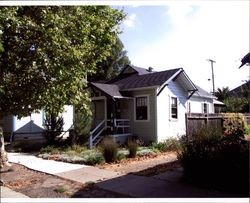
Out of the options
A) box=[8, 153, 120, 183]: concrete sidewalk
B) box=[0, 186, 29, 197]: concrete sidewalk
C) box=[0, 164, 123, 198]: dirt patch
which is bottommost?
box=[0, 186, 29, 197]: concrete sidewalk

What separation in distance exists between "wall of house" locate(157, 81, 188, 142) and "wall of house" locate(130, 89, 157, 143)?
0.30m

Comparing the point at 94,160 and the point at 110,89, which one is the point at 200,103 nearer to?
the point at 110,89

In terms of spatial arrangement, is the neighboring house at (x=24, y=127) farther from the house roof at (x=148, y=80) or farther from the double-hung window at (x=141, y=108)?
the double-hung window at (x=141, y=108)

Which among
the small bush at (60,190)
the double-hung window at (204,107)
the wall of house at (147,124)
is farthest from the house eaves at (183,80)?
the small bush at (60,190)

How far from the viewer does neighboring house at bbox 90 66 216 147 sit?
22.6 metres

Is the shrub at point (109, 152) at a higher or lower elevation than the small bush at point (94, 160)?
higher

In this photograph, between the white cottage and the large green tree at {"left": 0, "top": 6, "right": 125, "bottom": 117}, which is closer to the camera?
the large green tree at {"left": 0, "top": 6, "right": 125, "bottom": 117}

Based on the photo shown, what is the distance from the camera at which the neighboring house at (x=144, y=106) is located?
22578 millimetres

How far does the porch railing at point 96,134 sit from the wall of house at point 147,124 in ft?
6.30

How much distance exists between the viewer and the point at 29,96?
12.3 meters

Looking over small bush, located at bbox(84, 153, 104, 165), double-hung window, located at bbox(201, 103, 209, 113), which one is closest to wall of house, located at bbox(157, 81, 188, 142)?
double-hung window, located at bbox(201, 103, 209, 113)

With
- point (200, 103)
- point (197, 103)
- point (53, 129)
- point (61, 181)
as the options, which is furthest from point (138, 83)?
point (61, 181)

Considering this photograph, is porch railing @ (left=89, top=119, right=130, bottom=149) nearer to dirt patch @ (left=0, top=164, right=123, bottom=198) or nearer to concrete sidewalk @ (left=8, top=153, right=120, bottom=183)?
concrete sidewalk @ (left=8, top=153, right=120, bottom=183)

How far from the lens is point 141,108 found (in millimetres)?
23344
